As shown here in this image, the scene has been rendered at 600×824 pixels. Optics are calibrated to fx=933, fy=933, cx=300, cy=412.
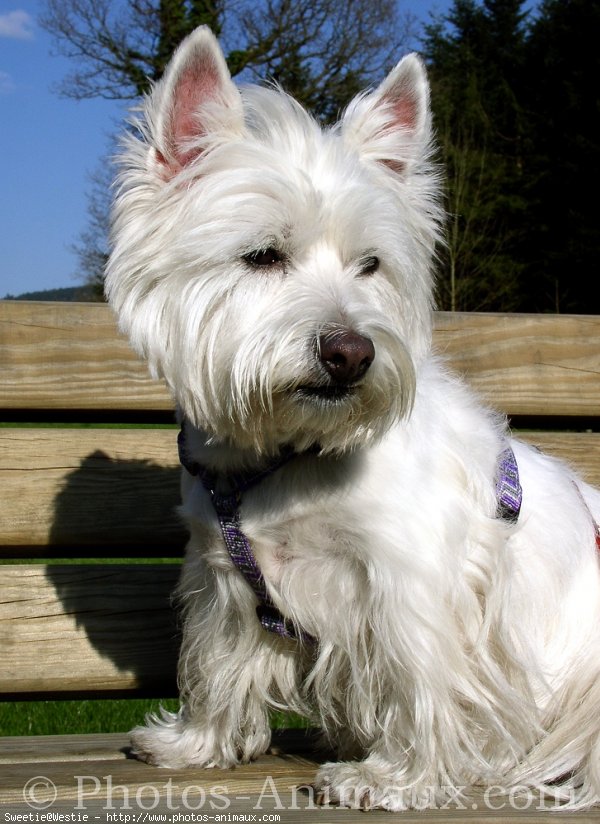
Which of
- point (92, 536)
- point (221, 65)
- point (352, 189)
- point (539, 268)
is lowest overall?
point (539, 268)

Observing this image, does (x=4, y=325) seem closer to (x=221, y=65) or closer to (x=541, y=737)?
(x=221, y=65)

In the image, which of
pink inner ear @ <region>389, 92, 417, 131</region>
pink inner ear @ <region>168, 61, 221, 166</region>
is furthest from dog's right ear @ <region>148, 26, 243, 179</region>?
pink inner ear @ <region>389, 92, 417, 131</region>

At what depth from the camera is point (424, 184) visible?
2182 mm

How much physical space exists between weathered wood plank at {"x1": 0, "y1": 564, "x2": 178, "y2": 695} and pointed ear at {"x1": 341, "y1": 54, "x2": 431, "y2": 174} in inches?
52.6

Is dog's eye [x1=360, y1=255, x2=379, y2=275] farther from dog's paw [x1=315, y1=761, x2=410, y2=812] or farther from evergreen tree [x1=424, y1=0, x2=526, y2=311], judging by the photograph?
evergreen tree [x1=424, y1=0, x2=526, y2=311]

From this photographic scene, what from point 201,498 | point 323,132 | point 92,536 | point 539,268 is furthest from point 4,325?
point 539,268

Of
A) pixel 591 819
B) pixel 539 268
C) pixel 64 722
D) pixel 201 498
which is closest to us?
pixel 591 819

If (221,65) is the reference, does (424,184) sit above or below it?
below

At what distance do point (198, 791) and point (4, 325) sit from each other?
1.43 m

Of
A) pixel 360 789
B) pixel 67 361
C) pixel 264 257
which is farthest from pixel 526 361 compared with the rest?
pixel 360 789

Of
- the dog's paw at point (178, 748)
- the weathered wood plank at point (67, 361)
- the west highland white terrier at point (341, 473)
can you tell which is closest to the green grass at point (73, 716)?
the dog's paw at point (178, 748)

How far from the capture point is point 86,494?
106 inches

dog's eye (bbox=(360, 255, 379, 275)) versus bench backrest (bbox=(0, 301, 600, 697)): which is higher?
dog's eye (bbox=(360, 255, 379, 275))

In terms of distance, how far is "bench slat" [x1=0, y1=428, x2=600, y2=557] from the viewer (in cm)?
268
